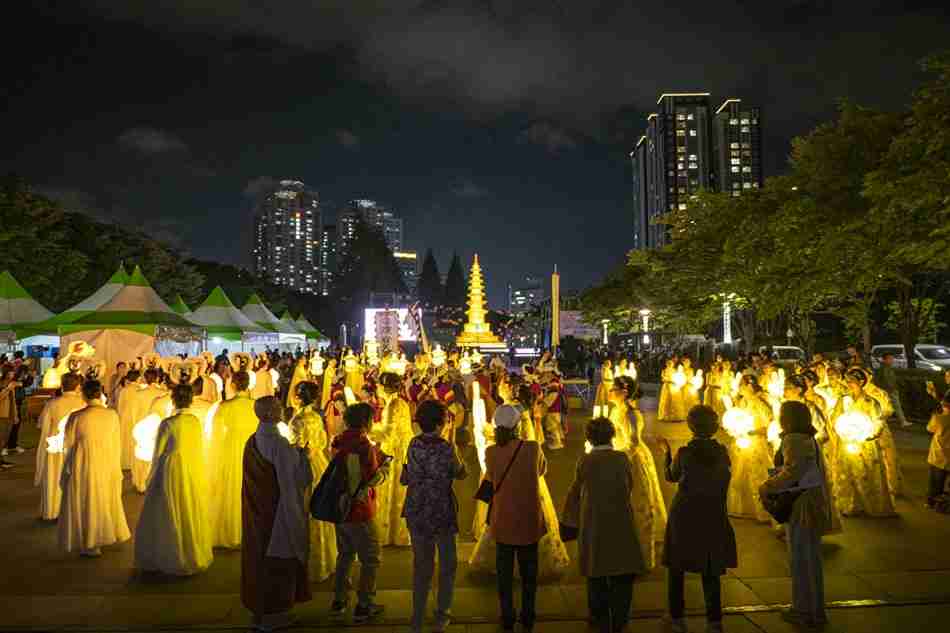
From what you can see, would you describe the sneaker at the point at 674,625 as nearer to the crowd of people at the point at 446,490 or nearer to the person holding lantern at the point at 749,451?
the crowd of people at the point at 446,490

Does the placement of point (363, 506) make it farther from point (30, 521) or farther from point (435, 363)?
point (435, 363)

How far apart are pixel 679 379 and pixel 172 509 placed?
1491 centimetres

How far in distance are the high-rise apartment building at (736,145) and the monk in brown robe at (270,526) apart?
4491 inches

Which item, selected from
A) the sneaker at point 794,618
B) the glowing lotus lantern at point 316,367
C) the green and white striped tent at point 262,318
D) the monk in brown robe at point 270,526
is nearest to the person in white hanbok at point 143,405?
the monk in brown robe at point 270,526

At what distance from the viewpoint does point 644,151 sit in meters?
124

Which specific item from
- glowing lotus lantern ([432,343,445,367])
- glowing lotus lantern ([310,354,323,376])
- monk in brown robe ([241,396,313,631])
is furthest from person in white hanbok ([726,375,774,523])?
glowing lotus lantern ([432,343,445,367])

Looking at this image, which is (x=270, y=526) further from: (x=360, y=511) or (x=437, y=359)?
(x=437, y=359)

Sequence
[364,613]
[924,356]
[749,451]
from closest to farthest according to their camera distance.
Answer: [364,613] → [749,451] → [924,356]

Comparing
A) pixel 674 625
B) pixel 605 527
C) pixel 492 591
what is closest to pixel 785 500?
pixel 674 625

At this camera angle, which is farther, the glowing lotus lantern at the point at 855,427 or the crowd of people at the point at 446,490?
the glowing lotus lantern at the point at 855,427

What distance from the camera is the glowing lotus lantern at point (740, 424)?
761 centimetres

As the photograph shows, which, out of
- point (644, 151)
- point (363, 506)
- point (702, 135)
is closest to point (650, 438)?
point (363, 506)

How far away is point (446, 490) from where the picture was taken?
4.75 meters

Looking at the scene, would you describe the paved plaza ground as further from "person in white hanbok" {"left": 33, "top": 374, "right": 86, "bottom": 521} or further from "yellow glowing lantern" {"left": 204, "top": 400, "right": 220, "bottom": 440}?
"yellow glowing lantern" {"left": 204, "top": 400, "right": 220, "bottom": 440}
